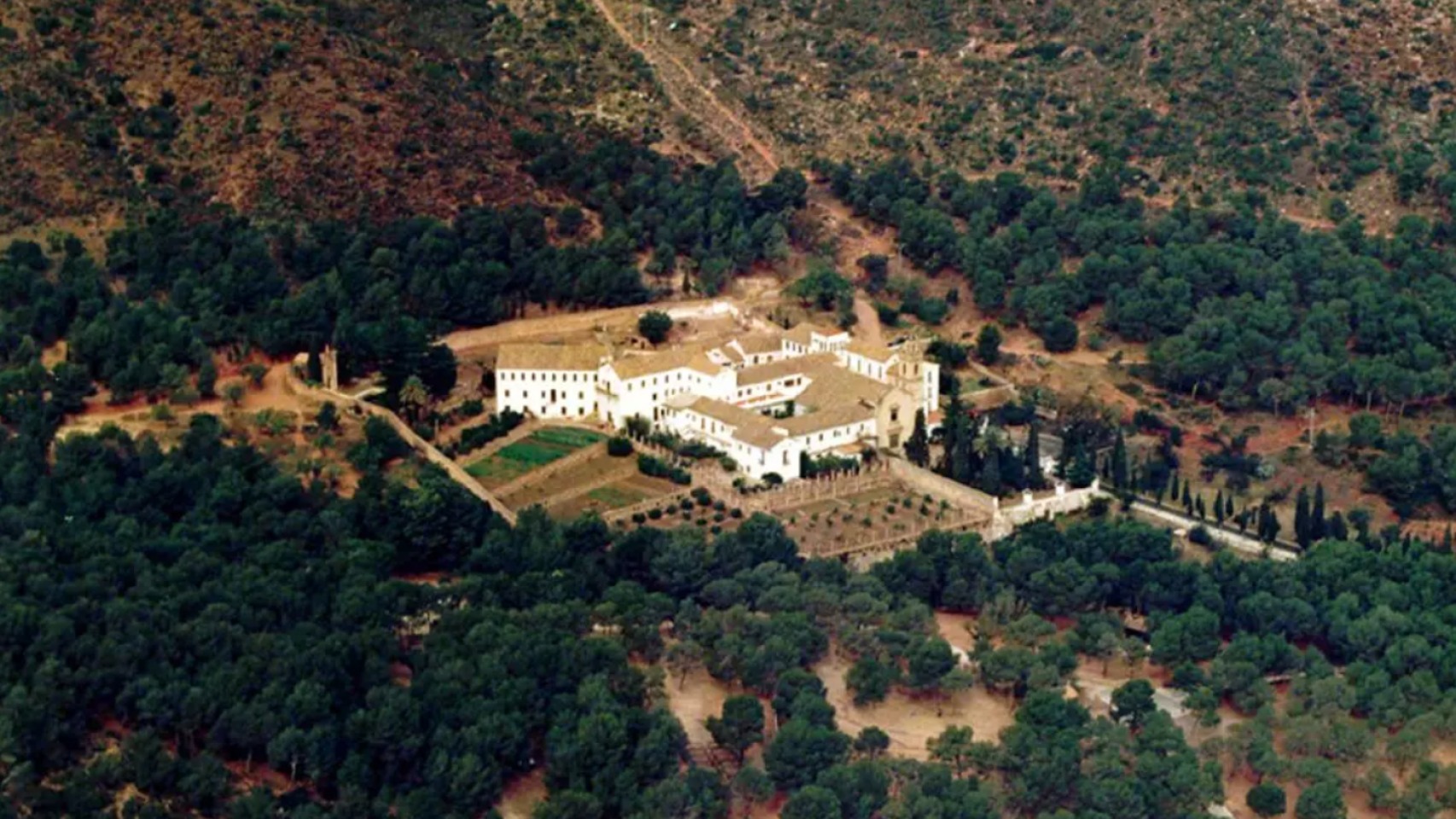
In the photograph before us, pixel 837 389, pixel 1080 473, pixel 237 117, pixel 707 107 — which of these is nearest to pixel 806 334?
pixel 837 389

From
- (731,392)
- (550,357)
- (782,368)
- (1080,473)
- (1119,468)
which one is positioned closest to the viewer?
(1080,473)

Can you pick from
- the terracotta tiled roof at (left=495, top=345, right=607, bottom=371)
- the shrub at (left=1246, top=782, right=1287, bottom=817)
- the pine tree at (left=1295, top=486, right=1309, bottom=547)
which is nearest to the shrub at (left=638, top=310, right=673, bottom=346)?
the terracotta tiled roof at (left=495, top=345, right=607, bottom=371)

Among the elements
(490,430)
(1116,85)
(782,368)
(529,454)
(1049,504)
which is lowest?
(1049,504)

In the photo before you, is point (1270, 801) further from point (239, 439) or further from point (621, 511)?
point (239, 439)

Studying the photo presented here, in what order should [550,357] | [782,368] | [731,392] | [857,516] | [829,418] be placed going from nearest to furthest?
1. [857,516]
2. [829,418]
3. [731,392]
4. [550,357]
5. [782,368]

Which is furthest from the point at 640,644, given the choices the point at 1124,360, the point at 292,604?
the point at 1124,360

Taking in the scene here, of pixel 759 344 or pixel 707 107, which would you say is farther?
pixel 707 107

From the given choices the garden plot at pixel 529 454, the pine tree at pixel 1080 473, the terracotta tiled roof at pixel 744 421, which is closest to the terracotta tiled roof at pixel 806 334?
the terracotta tiled roof at pixel 744 421

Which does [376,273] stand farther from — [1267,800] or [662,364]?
[1267,800]
